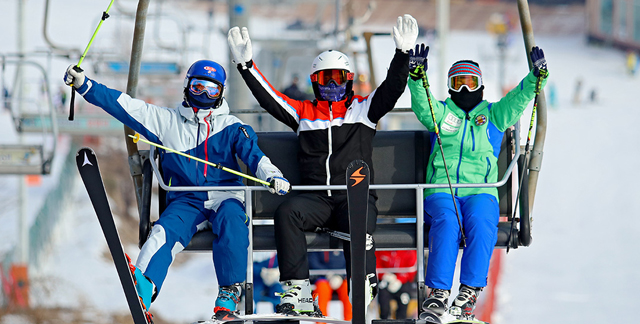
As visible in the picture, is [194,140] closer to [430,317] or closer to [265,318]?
[265,318]

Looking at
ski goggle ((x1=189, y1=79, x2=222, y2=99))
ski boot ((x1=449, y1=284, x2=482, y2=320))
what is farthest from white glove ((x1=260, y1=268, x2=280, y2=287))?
ski boot ((x1=449, y1=284, x2=482, y2=320))

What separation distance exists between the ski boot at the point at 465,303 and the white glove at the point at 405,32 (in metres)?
1.26

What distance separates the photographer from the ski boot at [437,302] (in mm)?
3729

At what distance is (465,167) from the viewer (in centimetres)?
437

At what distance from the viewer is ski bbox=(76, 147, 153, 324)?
11.2 feet

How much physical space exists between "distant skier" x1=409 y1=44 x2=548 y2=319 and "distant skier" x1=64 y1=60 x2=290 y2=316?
0.90 meters

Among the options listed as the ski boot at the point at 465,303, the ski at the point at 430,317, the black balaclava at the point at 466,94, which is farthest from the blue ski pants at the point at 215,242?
the black balaclava at the point at 466,94

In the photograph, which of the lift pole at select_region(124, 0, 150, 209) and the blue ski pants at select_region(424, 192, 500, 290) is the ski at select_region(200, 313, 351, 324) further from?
the lift pole at select_region(124, 0, 150, 209)

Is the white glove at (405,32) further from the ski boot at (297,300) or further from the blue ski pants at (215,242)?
the ski boot at (297,300)

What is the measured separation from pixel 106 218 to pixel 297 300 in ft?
3.25

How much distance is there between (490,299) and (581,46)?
41656mm

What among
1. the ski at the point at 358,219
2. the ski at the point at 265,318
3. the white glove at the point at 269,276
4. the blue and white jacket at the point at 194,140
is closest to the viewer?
the ski at the point at 358,219

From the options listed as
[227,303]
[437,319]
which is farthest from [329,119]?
[437,319]

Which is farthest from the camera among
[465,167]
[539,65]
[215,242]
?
[465,167]
